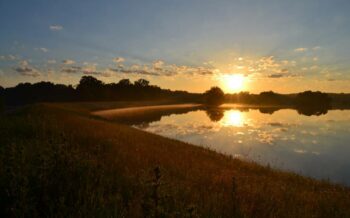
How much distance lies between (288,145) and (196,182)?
22.3m

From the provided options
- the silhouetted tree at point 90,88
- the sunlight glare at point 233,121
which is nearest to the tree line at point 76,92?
the silhouetted tree at point 90,88

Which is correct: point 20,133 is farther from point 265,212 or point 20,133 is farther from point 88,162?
point 265,212

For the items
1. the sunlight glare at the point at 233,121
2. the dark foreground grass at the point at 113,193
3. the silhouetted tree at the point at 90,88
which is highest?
the silhouetted tree at the point at 90,88

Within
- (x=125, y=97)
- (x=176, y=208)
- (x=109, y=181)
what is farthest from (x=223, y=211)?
(x=125, y=97)

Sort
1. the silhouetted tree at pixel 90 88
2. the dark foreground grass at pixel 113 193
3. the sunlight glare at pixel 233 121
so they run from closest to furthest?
1. the dark foreground grass at pixel 113 193
2. the sunlight glare at pixel 233 121
3. the silhouetted tree at pixel 90 88

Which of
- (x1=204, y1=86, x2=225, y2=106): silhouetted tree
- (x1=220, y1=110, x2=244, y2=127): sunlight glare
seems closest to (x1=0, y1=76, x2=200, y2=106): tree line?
(x1=204, y1=86, x2=225, y2=106): silhouetted tree

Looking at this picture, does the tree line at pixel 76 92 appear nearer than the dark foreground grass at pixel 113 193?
No

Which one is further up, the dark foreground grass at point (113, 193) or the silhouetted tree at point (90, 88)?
the silhouetted tree at point (90, 88)

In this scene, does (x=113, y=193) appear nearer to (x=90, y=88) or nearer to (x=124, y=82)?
(x=90, y=88)

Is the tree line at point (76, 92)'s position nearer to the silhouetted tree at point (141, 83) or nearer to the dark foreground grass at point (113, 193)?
the silhouetted tree at point (141, 83)

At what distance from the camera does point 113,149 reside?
39.3 feet

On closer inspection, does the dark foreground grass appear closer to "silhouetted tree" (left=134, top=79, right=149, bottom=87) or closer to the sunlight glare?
the sunlight glare

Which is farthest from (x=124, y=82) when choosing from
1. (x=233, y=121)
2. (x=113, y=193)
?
(x=113, y=193)

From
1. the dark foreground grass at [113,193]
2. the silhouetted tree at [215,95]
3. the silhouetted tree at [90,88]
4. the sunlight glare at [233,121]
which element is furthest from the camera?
the silhouetted tree at [215,95]
